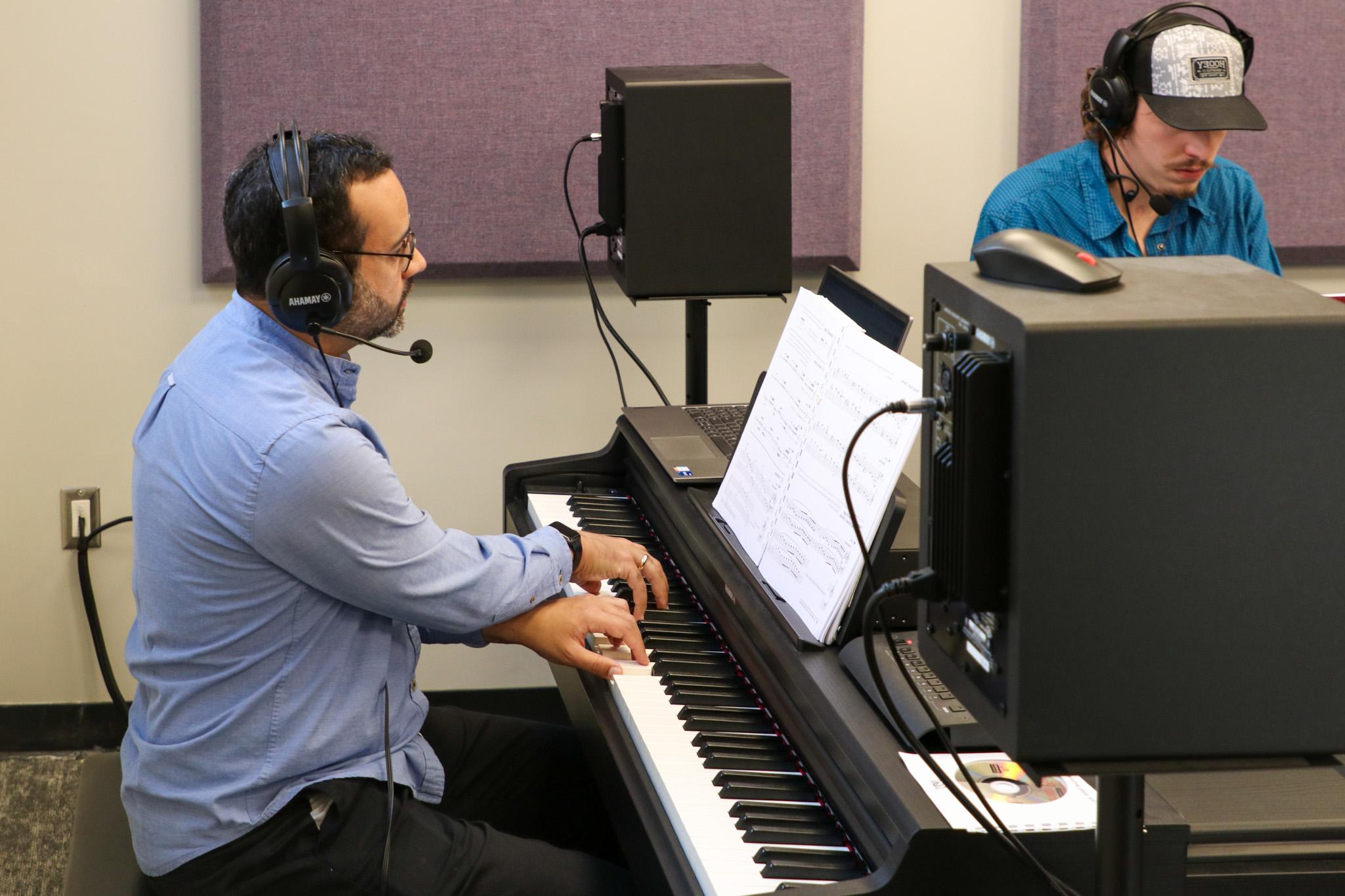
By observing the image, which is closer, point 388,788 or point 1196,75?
point 388,788

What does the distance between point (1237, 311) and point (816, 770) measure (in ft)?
2.21

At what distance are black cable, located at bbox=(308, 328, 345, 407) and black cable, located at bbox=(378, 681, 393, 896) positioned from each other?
1.15 ft

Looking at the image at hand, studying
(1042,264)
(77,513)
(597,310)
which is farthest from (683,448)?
(77,513)

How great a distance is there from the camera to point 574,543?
176cm

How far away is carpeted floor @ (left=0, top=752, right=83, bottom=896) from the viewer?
2457mm

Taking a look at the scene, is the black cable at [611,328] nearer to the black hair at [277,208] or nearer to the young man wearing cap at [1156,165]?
the young man wearing cap at [1156,165]

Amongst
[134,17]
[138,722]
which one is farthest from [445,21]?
[138,722]

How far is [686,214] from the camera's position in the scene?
2.38m

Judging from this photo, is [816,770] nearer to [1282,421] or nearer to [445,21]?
[1282,421]

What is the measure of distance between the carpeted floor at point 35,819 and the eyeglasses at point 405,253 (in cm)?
124

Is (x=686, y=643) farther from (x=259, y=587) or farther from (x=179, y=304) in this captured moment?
(x=179, y=304)

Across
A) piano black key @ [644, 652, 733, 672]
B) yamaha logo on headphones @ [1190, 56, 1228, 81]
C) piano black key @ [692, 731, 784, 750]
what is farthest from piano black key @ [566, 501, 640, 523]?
yamaha logo on headphones @ [1190, 56, 1228, 81]

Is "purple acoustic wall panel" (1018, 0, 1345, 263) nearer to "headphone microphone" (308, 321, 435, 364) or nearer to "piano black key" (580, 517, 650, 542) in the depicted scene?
"piano black key" (580, 517, 650, 542)

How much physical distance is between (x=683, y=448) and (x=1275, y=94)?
5.34ft
